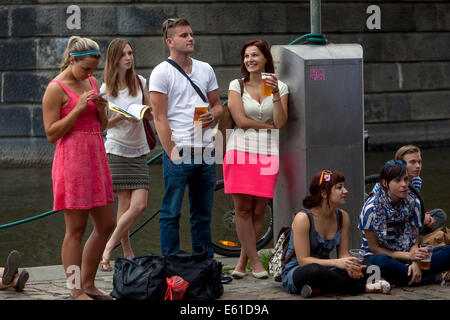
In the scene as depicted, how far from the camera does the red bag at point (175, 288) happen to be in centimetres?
477

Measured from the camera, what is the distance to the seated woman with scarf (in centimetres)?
518

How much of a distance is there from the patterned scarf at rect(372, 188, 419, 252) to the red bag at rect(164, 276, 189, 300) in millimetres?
1346

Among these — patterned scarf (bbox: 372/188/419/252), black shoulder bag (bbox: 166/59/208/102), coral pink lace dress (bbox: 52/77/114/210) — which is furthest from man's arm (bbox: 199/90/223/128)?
patterned scarf (bbox: 372/188/419/252)

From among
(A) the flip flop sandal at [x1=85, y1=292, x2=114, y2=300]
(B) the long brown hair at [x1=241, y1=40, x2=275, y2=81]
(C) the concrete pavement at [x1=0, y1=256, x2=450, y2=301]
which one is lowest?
(C) the concrete pavement at [x1=0, y1=256, x2=450, y2=301]

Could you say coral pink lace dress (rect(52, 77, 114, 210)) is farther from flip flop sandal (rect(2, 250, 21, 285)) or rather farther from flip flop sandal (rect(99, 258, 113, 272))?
flip flop sandal (rect(99, 258, 113, 272))

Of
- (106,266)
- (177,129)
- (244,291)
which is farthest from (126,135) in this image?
(244,291)

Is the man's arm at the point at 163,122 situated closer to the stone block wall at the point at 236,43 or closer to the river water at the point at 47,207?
the river water at the point at 47,207

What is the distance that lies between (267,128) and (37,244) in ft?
9.66

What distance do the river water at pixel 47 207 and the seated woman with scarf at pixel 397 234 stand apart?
2.32 m

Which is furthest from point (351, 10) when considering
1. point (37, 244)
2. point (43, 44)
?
point (37, 244)

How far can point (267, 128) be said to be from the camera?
5660 mm

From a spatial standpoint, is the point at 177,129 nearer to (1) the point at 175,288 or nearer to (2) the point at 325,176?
(2) the point at 325,176

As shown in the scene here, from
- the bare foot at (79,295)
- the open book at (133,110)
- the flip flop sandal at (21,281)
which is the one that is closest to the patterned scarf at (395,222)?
the open book at (133,110)

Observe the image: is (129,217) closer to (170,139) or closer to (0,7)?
(170,139)
